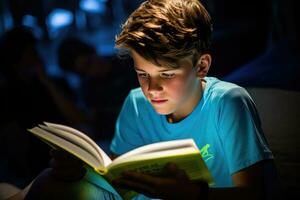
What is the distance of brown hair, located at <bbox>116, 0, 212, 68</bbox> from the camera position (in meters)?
1.19

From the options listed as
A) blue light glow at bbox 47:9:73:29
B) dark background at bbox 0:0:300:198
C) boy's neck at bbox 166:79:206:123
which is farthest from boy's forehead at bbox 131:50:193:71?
blue light glow at bbox 47:9:73:29

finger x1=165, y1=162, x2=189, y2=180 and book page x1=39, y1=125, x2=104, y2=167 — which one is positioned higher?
book page x1=39, y1=125, x2=104, y2=167

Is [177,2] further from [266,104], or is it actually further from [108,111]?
[108,111]

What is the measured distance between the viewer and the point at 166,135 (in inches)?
56.1

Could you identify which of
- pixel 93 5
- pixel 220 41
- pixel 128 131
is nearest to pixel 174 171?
pixel 128 131

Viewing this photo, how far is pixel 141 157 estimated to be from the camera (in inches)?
40.1

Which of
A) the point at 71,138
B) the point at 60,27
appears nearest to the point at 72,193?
the point at 71,138

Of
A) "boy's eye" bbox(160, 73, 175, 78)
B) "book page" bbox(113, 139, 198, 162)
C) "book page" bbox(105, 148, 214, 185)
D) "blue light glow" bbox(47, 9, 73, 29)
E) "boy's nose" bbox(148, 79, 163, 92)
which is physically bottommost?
"book page" bbox(105, 148, 214, 185)

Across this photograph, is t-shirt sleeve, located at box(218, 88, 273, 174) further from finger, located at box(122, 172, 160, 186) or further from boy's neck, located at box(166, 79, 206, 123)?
finger, located at box(122, 172, 160, 186)

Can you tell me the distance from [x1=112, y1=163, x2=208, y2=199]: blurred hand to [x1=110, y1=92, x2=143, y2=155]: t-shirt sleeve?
16.2 inches

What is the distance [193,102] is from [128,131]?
0.28 m

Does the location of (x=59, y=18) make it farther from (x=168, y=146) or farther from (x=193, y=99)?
(x=168, y=146)

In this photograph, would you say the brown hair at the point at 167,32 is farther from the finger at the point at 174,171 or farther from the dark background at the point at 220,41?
the dark background at the point at 220,41

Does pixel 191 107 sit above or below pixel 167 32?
below
